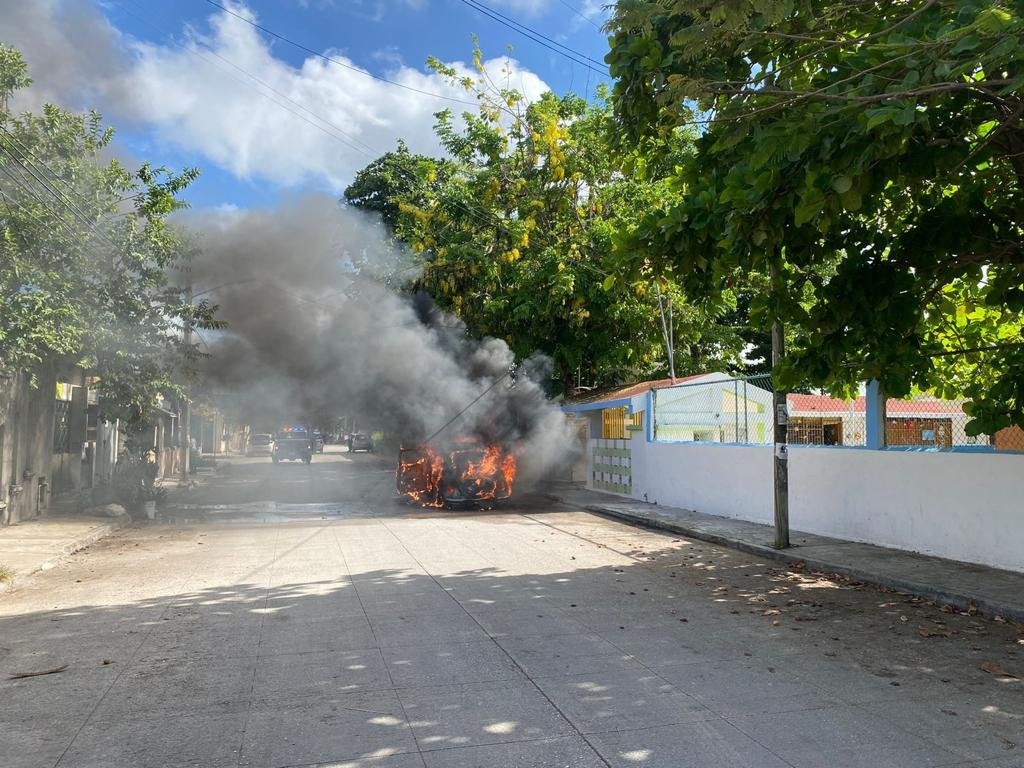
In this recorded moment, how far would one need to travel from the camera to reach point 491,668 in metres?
4.80

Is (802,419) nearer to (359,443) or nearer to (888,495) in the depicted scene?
(888,495)

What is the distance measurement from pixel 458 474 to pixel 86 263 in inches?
307

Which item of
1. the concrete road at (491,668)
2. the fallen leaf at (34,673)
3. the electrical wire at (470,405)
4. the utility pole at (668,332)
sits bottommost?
the fallen leaf at (34,673)

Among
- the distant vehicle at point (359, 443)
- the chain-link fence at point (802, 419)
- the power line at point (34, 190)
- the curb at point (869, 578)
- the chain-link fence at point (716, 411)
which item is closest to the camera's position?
the curb at point (869, 578)

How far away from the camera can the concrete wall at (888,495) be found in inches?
322

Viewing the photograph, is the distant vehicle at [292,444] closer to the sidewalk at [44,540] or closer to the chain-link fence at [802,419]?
the sidewalk at [44,540]

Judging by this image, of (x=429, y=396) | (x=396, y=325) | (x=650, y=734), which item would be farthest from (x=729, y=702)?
(x=396, y=325)

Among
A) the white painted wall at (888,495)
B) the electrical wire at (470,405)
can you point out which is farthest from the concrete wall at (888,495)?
the electrical wire at (470,405)

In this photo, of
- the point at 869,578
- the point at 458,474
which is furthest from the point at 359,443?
the point at 869,578

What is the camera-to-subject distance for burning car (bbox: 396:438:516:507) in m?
16.3

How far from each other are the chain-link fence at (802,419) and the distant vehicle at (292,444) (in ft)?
69.6

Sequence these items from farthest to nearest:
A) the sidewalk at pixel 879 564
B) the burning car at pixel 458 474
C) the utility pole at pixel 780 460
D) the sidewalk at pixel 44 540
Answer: the burning car at pixel 458 474
the utility pole at pixel 780 460
the sidewalk at pixel 44 540
the sidewalk at pixel 879 564

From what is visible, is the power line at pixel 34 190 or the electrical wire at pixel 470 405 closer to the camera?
the power line at pixel 34 190

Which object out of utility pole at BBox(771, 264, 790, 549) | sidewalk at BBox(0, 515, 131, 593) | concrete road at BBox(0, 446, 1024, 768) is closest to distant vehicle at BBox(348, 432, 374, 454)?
sidewalk at BBox(0, 515, 131, 593)
